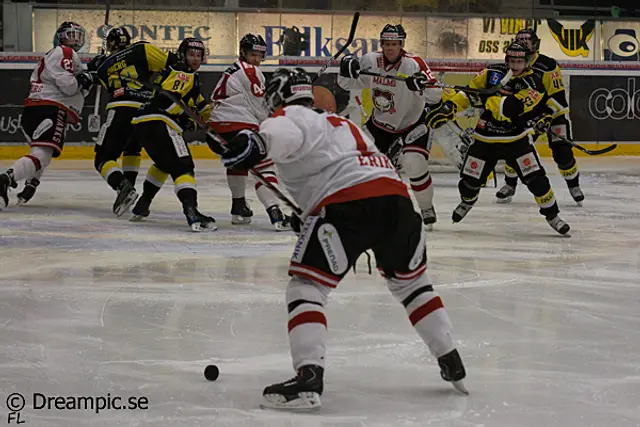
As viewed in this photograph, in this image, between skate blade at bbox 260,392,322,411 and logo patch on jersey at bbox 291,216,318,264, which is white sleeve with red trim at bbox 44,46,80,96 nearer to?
logo patch on jersey at bbox 291,216,318,264

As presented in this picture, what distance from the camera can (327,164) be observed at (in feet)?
10.3

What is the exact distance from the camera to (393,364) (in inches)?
141

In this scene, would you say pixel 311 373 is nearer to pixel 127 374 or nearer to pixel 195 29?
pixel 127 374

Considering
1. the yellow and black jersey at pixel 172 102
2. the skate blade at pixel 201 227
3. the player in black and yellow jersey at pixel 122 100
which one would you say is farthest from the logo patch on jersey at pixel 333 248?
the player in black and yellow jersey at pixel 122 100

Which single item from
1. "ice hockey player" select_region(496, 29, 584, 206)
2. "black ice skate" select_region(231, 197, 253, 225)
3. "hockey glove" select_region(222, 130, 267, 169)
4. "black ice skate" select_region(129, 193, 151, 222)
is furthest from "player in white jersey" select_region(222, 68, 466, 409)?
"ice hockey player" select_region(496, 29, 584, 206)

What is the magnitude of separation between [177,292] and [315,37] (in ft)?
27.6

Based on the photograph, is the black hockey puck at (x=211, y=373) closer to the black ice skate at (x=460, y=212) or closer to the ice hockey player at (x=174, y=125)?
the ice hockey player at (x=174, y=125)

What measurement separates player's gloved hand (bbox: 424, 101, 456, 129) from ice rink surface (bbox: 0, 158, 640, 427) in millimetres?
693

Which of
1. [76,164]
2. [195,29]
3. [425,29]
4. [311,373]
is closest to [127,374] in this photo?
[311,373]

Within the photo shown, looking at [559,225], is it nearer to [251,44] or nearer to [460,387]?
[251,44]

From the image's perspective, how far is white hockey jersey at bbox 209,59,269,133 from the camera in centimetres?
701

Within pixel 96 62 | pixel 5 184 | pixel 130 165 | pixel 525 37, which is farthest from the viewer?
pixel 96 62

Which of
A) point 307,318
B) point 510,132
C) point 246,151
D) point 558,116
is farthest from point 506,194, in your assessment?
point 246,151

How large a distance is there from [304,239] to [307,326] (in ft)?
0.82
